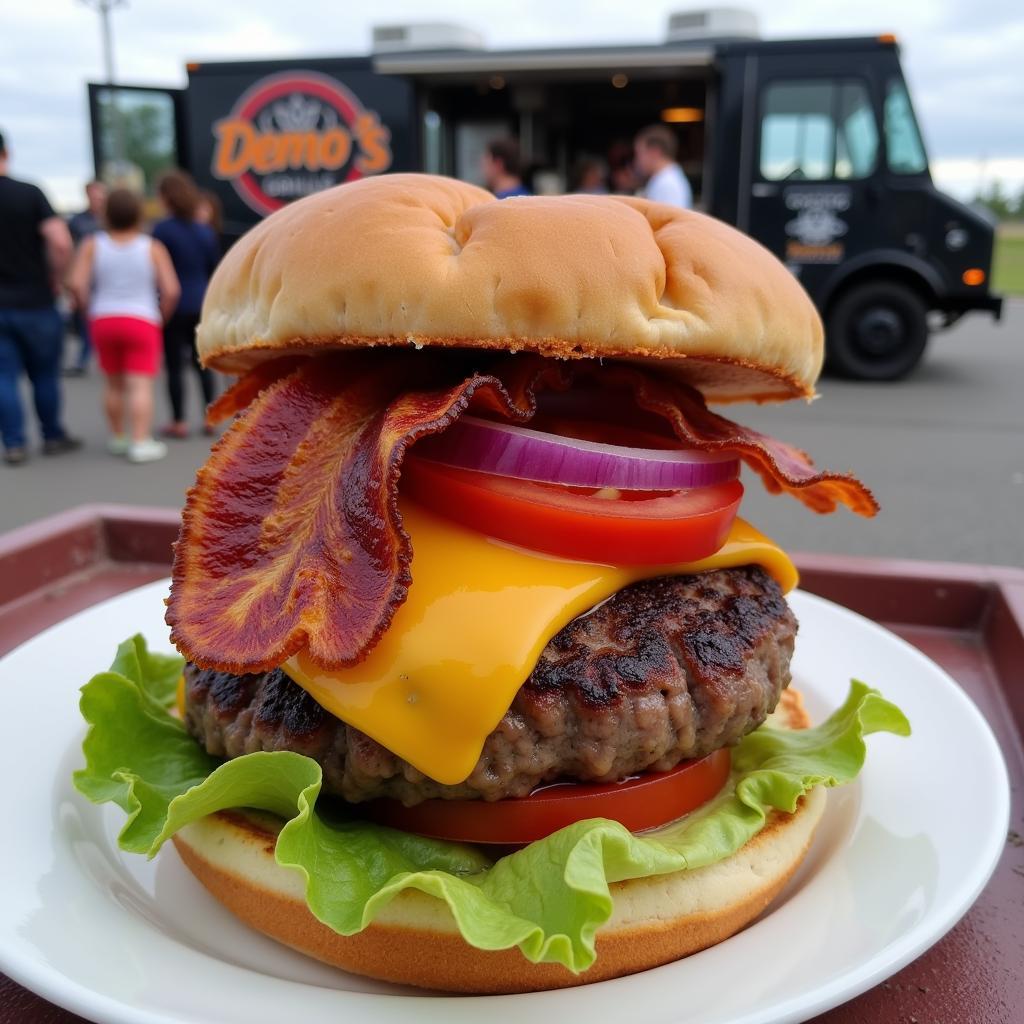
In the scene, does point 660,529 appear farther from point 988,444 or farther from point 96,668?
point 988,444

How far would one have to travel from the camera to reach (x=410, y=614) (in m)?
1.35

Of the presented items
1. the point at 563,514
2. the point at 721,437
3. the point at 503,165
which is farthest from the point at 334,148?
the point at 563,514

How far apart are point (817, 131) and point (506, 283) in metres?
9.35

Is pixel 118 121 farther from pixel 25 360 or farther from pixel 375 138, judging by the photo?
pixel 25 360

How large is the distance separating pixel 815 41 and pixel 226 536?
968 cm

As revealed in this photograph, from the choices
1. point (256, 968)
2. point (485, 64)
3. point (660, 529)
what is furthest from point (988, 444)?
point (256, 968)

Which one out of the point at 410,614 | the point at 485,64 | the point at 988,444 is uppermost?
the point at 485,64

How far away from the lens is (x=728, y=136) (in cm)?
963

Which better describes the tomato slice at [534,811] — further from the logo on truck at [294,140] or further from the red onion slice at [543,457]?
the logo on truck at [294,140]

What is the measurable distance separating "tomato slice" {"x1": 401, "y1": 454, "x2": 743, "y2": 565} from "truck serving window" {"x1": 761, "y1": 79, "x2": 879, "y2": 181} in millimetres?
9117

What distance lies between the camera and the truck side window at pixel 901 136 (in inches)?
356

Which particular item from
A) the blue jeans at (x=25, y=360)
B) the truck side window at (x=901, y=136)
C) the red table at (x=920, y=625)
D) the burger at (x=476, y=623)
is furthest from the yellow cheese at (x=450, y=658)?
the truck side window at (x=901, y=136)

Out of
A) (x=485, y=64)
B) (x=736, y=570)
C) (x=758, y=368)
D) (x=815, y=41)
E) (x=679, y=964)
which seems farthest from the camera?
(x=485, y=64)

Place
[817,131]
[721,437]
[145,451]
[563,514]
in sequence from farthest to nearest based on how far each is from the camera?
[817,131], [145,451], [721,437], [563,514]
